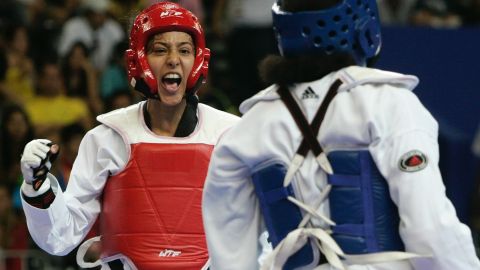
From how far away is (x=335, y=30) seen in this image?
454 centimetres

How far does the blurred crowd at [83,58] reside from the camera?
10344 millimetres

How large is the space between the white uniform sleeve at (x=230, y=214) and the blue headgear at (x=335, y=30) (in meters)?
0.44

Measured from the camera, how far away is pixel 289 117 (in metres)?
4.55

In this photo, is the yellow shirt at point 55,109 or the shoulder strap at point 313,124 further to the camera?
the yellow shirt at point 55,109

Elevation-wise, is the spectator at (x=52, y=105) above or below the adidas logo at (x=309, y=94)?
below

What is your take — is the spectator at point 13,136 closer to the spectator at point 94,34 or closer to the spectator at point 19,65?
the spectator at point 19,65

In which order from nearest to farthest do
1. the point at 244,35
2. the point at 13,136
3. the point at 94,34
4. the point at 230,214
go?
the point at 230,214, the point at 13,136, the point at 94,34, the point at 244,35

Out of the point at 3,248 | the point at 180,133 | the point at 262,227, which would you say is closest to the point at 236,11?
the point at 3,248

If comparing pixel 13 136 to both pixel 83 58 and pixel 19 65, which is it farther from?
pixel 19 65

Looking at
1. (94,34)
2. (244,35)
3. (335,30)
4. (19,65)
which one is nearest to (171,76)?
(335,30)

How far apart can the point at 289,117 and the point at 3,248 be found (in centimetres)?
508

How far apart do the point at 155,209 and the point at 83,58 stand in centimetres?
591

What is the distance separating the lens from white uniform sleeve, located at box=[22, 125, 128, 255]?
229 inches

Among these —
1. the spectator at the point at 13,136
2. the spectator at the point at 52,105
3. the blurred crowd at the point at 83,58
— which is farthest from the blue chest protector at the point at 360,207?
the spectator at the point at 52,105
